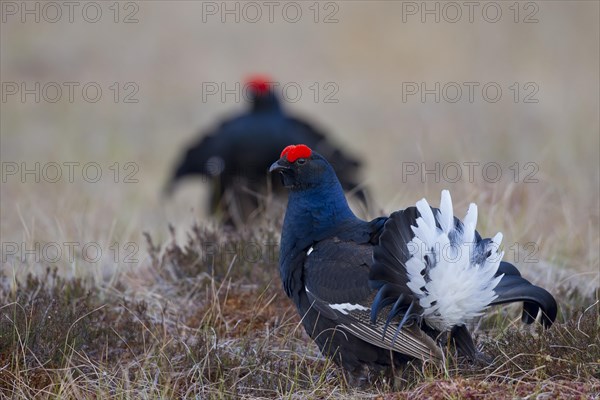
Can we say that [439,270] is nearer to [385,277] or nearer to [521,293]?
[385,277]

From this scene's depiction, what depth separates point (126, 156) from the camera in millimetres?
10594

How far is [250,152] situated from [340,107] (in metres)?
6.60

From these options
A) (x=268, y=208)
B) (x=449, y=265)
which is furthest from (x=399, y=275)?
(x=268, y=208)

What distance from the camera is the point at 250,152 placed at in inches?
279

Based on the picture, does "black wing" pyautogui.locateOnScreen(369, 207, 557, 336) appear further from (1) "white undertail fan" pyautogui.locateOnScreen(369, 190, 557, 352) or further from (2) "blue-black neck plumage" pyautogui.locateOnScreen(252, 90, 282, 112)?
(2) "blue-black neck plumage" pyautogui.locateOnScreen(252, 90, 282, 112)

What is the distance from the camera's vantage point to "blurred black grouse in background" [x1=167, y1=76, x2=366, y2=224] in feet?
22.2

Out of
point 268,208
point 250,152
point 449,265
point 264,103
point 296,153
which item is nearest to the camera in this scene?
point 449,265

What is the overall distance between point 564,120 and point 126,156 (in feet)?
16.6

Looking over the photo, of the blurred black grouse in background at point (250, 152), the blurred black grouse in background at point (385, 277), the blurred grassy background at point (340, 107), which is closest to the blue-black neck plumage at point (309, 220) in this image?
the blurred black grouse in background at point (385, 277)

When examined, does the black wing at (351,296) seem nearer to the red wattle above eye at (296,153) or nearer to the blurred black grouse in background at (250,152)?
the red wattle above eye at (296,153)

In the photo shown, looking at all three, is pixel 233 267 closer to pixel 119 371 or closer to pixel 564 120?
pixel 119 371

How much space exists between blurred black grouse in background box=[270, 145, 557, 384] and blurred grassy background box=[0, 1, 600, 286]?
1429 mm

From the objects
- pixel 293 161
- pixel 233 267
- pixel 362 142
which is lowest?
pixel 362 142

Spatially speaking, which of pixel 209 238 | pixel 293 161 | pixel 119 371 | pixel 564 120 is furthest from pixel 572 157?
pixel 119 371
